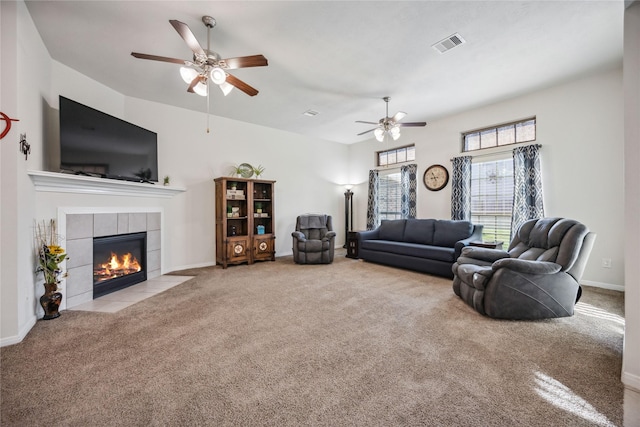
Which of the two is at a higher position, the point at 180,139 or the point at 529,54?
the point at 529,54

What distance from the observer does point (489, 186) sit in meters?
4.89

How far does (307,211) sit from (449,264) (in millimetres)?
3717

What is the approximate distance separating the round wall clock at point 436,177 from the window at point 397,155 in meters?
0.59

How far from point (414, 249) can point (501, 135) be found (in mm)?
2678

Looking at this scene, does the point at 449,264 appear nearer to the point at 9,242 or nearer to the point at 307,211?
the point at 307,211

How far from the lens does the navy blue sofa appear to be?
14.0 feet

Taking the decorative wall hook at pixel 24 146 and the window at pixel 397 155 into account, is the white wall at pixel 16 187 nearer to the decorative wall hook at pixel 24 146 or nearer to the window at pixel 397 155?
the decorative wall hook at pixel 24 146

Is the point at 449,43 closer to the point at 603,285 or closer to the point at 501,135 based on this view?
the point at 501,135

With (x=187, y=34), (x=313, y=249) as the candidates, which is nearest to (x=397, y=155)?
(x=313, y=249)

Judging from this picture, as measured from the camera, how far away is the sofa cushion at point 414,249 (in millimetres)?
4191

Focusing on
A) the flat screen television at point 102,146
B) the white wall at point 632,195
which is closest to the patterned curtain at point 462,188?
the white wall at point 632,195

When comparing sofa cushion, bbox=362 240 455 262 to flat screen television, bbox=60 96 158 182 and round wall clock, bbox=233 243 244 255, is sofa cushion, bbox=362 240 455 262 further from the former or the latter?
flat screen television, bbox=60 96 158 182

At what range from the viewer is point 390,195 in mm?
6695

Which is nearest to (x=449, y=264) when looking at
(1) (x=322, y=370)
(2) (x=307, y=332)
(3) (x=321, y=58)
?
(2) (x=307, y=332)
